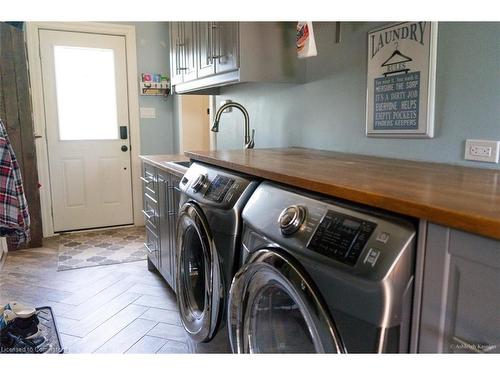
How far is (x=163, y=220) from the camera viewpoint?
8.47ft

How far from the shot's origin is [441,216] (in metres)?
0.72

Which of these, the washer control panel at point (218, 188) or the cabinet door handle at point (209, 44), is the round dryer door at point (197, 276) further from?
the cabinet door handle at point (209, 44)

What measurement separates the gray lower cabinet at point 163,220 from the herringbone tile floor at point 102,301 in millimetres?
176

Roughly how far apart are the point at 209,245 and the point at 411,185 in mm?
817

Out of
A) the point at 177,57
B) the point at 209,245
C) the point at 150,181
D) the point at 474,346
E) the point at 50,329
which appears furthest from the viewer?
the point at 177,57

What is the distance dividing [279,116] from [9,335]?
74.3 inches

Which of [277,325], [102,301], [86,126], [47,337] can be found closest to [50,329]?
[47,337]

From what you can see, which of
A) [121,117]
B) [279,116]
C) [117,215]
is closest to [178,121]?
[121,117]

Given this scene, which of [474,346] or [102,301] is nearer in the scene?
[474,346]

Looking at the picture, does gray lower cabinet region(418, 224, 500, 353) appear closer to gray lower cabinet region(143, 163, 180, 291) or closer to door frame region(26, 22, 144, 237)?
gray lower cabinet region(143, 163, 180, 291)

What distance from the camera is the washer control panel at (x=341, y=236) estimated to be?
33.0 inches

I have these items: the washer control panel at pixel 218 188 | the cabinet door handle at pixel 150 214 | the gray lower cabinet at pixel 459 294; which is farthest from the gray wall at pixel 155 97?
the gray lower cabinet at pixel 459 294

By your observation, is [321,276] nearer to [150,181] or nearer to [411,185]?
[411,185]

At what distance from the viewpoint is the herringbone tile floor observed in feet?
6.92
